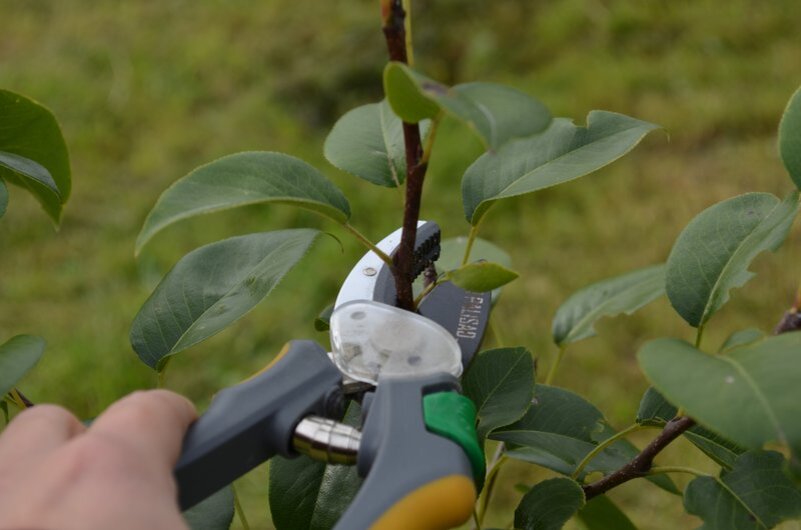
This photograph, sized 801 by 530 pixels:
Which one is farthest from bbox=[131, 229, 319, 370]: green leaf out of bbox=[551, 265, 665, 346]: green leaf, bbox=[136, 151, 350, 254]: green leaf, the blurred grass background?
the blurred grass background

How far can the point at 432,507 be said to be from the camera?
62 centimetres

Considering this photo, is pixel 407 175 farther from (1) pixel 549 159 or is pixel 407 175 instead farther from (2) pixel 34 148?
(2) pixel 34 148

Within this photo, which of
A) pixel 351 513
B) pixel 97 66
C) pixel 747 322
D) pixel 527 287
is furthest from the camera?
pixel 97 66

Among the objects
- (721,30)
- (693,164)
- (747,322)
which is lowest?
(747,322)

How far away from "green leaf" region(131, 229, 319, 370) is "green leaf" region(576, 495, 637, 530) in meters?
0.42

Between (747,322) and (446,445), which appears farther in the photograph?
(747,322)

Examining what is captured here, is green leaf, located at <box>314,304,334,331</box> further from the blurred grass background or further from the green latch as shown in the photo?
the blurred grass background

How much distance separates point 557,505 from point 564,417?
10cm

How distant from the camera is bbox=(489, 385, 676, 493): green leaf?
33.1 inches

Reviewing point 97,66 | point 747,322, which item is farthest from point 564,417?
point 97,66

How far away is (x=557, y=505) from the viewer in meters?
0.80

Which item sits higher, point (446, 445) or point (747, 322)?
point (446, 445)

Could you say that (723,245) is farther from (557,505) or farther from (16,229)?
(16,229)

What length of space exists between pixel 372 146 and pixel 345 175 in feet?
5.86
